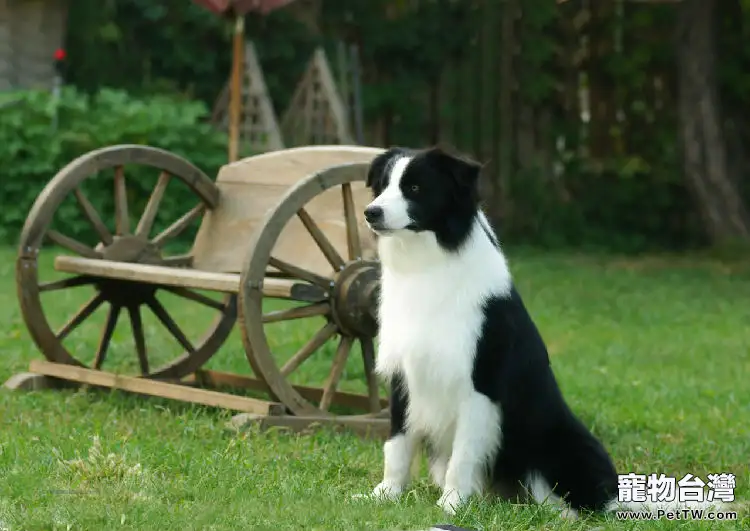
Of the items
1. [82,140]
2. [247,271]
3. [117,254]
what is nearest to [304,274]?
[247,271]

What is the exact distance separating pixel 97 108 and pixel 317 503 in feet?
31.4

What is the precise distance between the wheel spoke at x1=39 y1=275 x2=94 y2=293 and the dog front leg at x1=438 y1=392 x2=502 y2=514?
256 cm

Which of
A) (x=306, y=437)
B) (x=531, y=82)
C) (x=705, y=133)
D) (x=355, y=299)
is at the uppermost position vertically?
(x=531, y=82)

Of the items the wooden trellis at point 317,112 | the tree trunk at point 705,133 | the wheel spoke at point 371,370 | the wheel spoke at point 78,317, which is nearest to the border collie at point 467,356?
the wheel spoke at point 371,370

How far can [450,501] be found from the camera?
438cm

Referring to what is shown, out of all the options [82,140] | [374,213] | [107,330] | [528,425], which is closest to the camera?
[374,213]

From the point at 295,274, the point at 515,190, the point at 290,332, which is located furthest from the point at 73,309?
the point at 515,190

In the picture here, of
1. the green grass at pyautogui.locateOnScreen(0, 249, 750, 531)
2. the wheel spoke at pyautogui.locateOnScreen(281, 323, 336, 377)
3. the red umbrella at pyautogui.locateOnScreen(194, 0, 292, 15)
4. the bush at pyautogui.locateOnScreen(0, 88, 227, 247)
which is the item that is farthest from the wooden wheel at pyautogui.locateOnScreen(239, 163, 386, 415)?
the bush at pyautogui.locateOnScreen(0, 88, 227, 247)

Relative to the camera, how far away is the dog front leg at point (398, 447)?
181 inches

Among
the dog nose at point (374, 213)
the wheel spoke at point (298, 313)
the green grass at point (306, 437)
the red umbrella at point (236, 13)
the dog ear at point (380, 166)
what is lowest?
the green grass at point (306, 437)

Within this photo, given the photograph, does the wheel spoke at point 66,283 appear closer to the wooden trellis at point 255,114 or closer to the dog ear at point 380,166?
the dog ear at point 380,166

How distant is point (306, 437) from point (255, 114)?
875 centimetres

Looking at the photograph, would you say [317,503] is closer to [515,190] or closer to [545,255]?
[545,255]

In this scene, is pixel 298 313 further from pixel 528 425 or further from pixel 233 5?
pixel 233 5
